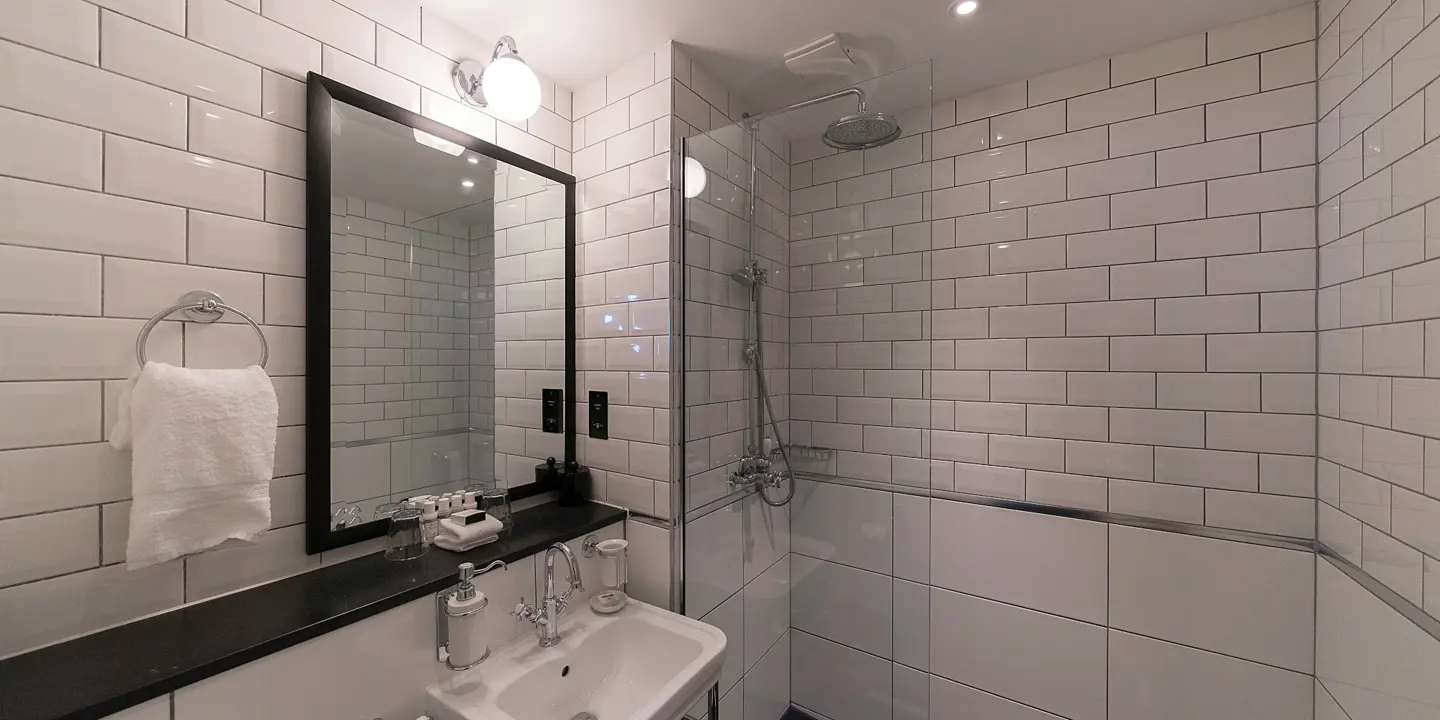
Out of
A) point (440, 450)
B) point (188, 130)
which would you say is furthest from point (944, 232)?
point (188, 130)

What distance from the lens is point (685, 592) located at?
4.92 feet

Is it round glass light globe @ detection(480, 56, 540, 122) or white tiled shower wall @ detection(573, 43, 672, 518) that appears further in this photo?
white tiled shower wall @ detection(573, 43, 672, 518)

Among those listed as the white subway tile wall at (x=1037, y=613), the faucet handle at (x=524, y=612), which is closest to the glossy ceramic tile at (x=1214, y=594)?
the white subway tile wall at (x=1037, y=613)

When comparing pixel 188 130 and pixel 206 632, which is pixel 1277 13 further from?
pixel 206 632

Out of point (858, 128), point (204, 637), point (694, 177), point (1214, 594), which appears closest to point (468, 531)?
point (204, 637)

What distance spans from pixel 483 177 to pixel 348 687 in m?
1.33

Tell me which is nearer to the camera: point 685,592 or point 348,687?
point 348,687

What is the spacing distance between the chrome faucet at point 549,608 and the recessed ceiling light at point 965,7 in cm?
183

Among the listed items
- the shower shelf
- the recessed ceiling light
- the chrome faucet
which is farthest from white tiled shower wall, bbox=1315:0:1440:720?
the chrome faucet

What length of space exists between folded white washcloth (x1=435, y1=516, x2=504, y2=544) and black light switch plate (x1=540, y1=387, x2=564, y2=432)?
0.41 meters

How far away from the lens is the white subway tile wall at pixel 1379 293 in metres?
0.91

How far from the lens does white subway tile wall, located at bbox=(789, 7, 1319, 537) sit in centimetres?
134

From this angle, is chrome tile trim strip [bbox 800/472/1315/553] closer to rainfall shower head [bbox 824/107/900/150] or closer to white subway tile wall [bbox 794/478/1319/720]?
white subway tile wall [bbox 794/478/1319/720]

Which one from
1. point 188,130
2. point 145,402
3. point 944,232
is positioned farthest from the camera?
point 944,232
